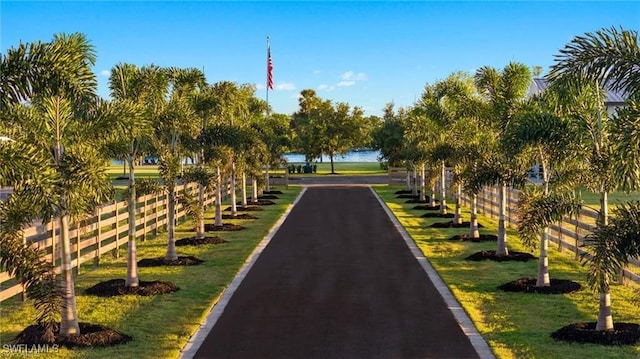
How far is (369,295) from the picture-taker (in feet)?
41.8

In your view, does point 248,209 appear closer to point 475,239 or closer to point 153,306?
point 475,239

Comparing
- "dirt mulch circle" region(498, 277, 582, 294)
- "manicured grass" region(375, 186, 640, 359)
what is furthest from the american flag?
"dirt mulch circle" region(498, 277, 582, 294)

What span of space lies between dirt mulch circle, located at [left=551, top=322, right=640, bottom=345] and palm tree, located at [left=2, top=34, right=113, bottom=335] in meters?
7.44

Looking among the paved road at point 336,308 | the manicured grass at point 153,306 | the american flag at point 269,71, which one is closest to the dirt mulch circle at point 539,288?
the paved road at point 336,308

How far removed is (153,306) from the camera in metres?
12.0

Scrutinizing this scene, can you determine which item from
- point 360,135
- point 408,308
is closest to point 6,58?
point 408,308

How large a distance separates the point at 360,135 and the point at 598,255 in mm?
58927

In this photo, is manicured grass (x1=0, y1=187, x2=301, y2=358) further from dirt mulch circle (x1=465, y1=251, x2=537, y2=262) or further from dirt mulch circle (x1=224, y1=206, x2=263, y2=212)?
dirt mulch circle (x1=224, y1=206, x2=263, y2=212)

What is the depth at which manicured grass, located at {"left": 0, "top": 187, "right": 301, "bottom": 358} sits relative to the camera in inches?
375

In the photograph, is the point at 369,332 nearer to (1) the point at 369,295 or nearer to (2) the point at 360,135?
(1) the point at 369,295

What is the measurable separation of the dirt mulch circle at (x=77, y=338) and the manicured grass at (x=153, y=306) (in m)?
0.18

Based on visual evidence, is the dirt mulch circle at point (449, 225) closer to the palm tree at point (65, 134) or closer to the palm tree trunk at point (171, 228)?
the palm tree trunk at point (171, 228)

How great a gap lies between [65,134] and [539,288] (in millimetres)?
9511

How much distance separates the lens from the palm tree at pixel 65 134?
28.9 ft
